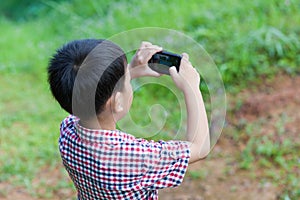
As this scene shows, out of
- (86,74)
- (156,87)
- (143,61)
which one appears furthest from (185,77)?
(156,87)

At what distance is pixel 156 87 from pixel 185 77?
299cm

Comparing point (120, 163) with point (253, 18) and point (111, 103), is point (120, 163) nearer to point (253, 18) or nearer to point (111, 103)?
point (111, 103)

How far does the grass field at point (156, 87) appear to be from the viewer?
3.99 m

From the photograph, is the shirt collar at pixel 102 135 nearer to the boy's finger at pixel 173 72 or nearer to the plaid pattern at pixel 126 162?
the plaid pattern at pixel 126 162

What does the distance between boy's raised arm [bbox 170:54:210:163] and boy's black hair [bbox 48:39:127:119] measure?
0.18m

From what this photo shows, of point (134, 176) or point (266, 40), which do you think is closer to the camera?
point (134, 176)

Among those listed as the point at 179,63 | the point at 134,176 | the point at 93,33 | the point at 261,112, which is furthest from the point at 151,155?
the point at 93,33

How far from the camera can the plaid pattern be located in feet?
5.20

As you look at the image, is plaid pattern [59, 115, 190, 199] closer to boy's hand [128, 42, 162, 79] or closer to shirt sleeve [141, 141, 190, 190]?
shirt sleeve [141, 141, 190, 190]

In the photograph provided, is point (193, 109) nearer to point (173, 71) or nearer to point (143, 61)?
point (173, 71)

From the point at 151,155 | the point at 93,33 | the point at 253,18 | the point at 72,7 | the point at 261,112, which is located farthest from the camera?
the point at 72,7

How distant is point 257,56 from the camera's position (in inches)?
172

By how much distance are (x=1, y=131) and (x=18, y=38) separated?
343 cm

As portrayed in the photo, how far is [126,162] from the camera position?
5.19 ft
